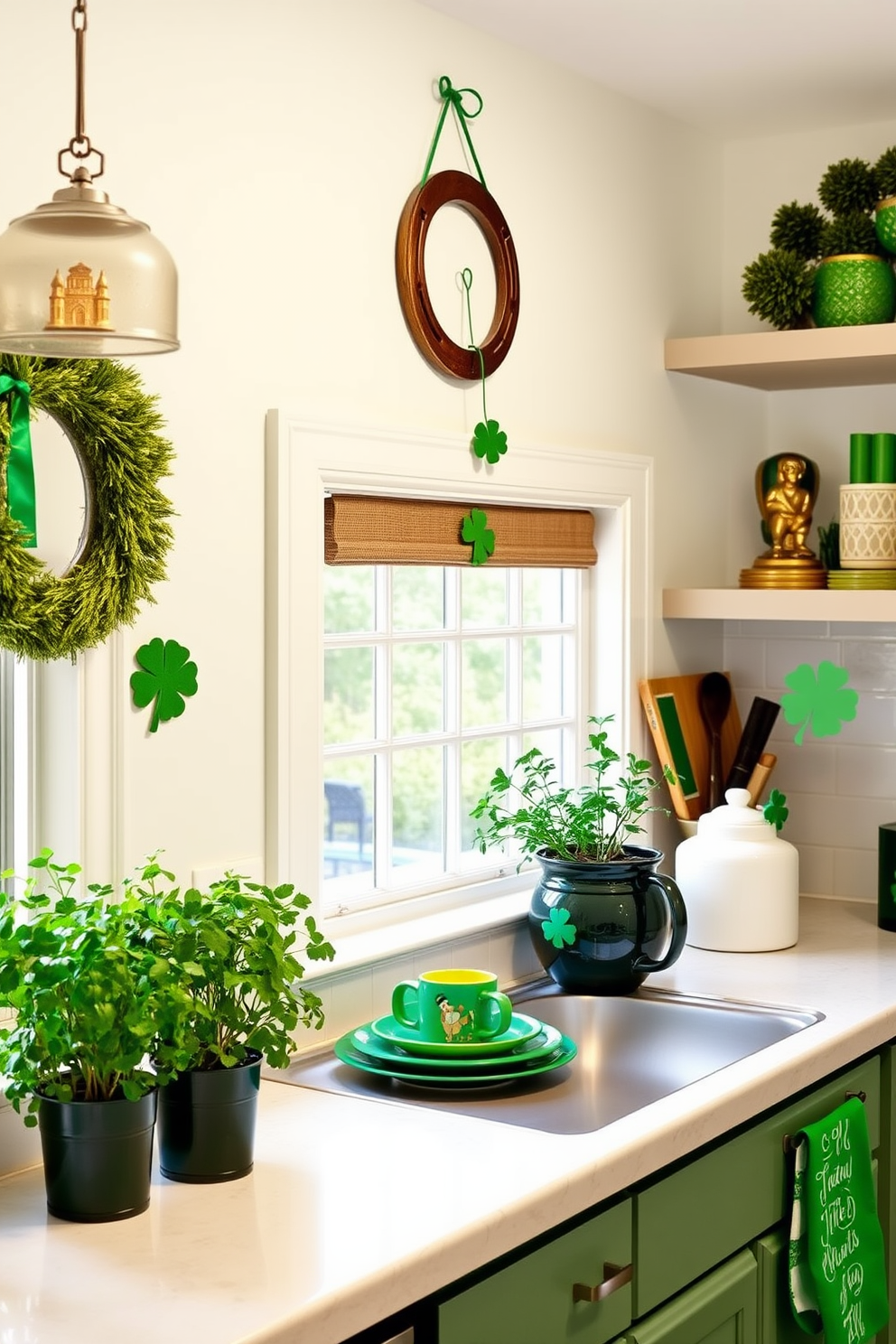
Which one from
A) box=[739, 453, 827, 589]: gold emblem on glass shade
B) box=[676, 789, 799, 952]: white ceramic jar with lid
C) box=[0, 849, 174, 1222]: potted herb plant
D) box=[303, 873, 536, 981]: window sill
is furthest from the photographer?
box=[739, 453, 827, 589]: gold emblem on glass shade

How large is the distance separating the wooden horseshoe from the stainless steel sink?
1056 millimetres


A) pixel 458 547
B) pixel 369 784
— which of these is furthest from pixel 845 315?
pixel 369 784

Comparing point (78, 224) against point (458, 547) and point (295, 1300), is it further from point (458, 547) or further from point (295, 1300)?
point (458, 547)

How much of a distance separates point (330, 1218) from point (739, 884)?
1.36m

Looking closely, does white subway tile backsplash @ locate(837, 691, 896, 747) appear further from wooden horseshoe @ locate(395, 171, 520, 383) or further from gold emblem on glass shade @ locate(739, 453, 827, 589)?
wooden horseshoe @ locate(395, 171, 520, 383)

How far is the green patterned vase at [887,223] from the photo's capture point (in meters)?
2.98

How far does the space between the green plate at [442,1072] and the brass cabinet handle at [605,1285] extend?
323 mm

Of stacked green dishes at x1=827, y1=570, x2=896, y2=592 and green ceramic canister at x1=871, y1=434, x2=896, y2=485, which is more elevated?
green ceramic canister at x1=871, y1=434, x2=896, y2=485

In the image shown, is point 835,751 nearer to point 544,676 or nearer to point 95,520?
point 544,676

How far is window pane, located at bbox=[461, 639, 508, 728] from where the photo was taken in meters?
2.91

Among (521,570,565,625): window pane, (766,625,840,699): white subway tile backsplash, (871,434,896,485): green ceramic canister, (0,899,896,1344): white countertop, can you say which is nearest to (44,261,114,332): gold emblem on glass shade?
(0,899,896,1344): white countertop

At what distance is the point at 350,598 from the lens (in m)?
2.76

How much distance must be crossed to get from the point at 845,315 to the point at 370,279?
1092 mm

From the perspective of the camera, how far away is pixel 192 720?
209cm
